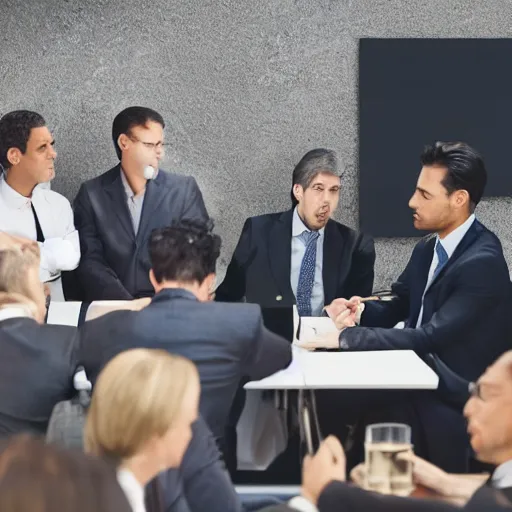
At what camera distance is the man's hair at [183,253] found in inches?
127

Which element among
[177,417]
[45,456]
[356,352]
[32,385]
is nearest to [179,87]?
[356,352]

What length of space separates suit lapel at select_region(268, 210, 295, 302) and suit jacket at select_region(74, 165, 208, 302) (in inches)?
16.0

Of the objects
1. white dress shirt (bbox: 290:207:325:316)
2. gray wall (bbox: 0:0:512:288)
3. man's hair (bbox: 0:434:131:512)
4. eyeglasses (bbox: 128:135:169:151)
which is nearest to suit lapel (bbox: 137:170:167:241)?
eyeglasses (bbox: 128:135:169:151)

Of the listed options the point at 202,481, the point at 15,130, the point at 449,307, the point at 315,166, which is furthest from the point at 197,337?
the point at 15,130

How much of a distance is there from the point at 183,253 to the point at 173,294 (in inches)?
7.3

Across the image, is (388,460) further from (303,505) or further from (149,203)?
(149,203)

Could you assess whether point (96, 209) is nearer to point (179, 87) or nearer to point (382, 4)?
point (179, 87)

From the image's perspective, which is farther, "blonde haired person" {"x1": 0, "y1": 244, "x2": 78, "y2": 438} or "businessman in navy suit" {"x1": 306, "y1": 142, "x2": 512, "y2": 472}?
"businessman in navy suit" {"x1": 306, "y1": 142, "x2": 512, "y2": 472}

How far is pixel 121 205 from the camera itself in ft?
16.5

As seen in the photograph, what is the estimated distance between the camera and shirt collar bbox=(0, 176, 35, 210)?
4.80 metres

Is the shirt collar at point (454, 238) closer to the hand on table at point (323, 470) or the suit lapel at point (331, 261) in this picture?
the suit lapel at point (331, 261)

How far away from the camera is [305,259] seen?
4.83 m

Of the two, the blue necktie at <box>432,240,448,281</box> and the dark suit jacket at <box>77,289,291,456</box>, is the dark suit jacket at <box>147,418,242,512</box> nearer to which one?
the dark suit jacket at <box>77,289,291,456</box>

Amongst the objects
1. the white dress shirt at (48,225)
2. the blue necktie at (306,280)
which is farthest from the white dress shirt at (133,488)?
the blue necktie at (306,280)
